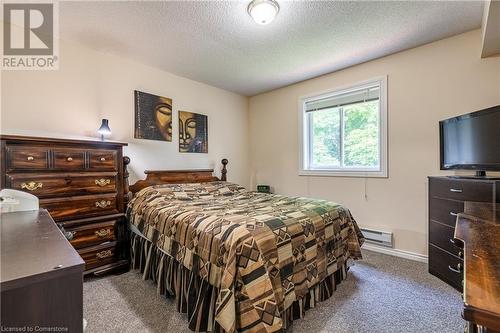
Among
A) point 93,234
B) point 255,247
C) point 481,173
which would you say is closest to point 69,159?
point 93,234

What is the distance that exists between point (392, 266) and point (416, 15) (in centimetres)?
253

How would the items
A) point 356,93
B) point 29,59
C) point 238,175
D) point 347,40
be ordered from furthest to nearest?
point 238,175 → point 356,93 → point 347,40 → point 29,59

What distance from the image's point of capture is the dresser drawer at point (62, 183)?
187cm

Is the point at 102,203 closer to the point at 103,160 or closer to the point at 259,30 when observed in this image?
the point at 103,160

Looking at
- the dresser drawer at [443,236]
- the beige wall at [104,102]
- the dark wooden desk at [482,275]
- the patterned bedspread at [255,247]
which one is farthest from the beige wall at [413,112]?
the dark wooden desk at [482,275]

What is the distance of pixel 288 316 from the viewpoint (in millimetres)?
1586

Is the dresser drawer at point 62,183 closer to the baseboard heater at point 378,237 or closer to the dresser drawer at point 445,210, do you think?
the baseboard heater at point 378,237

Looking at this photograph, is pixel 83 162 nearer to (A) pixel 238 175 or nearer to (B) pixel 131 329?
(B) pixel 131 329

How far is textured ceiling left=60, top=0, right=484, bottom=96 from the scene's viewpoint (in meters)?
2.02

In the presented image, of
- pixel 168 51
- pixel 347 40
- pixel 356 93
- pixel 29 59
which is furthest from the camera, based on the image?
pixel 356 93

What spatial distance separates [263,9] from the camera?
1.91 m

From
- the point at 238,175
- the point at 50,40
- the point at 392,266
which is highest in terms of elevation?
the point at 50,40

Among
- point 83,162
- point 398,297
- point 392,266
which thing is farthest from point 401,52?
point 83,162

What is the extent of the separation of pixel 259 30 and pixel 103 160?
2.05 meters
